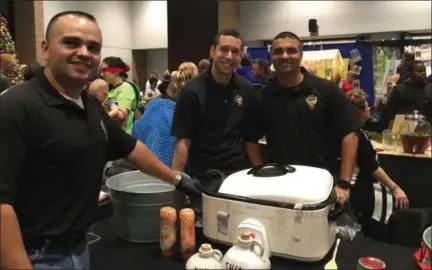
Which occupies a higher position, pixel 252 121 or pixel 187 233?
pixel 252 121

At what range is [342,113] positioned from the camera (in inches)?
69.8

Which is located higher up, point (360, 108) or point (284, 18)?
point (284, 18)

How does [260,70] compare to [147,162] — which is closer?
[147,162]

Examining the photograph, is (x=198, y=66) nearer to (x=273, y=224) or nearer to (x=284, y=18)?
(x=273, y=224)

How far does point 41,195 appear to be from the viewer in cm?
101

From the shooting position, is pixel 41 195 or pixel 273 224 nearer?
pixel 41 195

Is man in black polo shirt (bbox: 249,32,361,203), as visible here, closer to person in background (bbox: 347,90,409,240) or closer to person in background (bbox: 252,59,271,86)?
person in background (bbox: 347,90,409,240)

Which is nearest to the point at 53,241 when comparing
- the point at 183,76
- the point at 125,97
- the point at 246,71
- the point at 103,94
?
the point at 183,76

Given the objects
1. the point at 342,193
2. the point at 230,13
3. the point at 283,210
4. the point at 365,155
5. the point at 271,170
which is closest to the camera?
the point at 283,210

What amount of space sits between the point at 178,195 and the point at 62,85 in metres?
0.60

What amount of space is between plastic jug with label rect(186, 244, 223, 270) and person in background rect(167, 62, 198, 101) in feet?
4.80

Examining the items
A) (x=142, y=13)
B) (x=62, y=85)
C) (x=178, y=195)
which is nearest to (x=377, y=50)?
(x=178, y=195)

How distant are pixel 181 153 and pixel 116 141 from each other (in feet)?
1.89

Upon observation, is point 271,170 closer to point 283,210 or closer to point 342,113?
point 283,210
